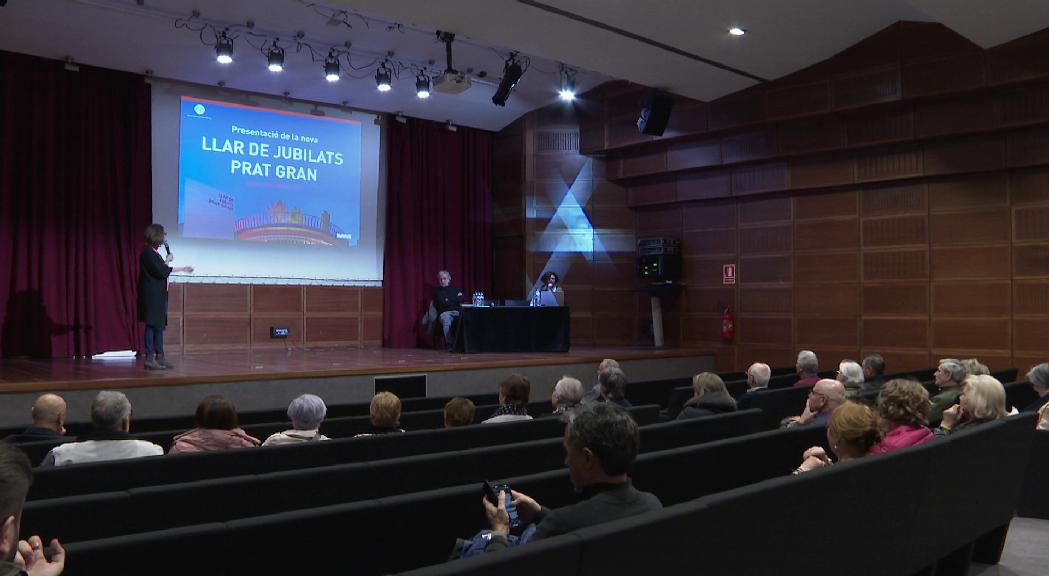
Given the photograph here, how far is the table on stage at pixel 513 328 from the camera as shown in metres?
9.60

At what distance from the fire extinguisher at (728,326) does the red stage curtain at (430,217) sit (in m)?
3.62

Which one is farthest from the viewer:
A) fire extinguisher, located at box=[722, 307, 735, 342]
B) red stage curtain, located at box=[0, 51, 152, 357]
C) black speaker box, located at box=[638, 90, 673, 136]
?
fire extinguisher, located at box=[722, 307, 735, 342]

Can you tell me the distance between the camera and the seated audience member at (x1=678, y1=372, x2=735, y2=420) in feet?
14.2

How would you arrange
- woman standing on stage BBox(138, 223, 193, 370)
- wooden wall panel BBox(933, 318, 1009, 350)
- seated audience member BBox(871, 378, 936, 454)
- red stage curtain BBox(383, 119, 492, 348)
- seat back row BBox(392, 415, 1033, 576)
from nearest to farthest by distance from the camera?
seat back row BBox(392, 415, 1033, 576), seated audience member BBox(871, 378, 936, 454), woman standing on stage BBox(138, 223, 193, 370), wooden wall panel BBox(933, 318, 1009, 350), red stage curtain BBox(383, 119, 492, 348)

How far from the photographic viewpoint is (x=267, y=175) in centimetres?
1020

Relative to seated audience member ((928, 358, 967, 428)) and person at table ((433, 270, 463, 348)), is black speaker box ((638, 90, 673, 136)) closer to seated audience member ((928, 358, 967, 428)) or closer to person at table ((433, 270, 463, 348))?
person at table ((433, 270, 463, 348))

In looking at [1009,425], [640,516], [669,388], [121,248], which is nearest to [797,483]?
[640,516]

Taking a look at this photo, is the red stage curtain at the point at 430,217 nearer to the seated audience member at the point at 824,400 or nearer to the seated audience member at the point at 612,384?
the seated audience member at the point at 612,384

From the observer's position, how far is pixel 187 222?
31.8 ft

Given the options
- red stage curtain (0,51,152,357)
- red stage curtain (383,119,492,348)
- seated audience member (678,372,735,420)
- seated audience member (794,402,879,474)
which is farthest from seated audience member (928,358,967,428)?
red stage curtain (0,51,152,357)

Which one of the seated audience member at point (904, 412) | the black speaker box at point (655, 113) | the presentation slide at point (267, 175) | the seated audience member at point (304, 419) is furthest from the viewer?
the black speaker box at point (655, 113)

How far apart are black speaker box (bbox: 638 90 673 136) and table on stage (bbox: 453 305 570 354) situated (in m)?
2.51

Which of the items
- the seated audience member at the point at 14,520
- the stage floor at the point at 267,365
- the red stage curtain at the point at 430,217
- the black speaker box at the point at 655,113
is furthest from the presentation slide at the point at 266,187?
the seated audience member at the point at 14,520

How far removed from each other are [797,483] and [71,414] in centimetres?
548
